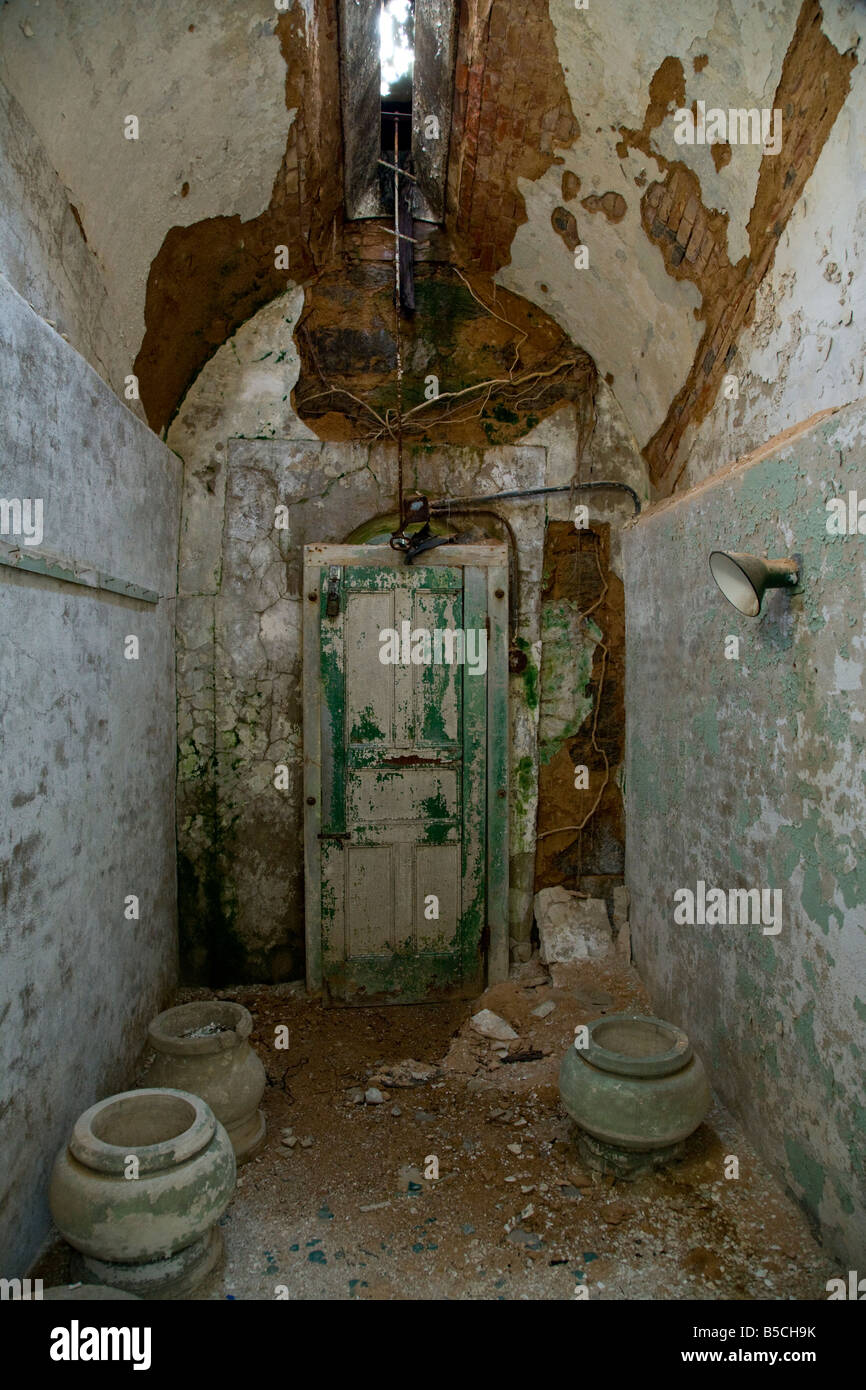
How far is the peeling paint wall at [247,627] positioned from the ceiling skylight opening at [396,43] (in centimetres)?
114

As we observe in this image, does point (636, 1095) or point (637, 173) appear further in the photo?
point (637, 173)

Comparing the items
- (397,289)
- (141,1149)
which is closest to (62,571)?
(141,1149)

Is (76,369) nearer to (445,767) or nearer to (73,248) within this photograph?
(73,248)

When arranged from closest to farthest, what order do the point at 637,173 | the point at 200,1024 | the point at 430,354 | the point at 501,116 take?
the point at 200,1024, the point at 637,173, the point at 501,116, the point at 430,354

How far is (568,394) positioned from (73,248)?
2618 millimetres

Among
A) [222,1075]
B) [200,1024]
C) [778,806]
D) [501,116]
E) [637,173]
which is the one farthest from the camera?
[501,116]

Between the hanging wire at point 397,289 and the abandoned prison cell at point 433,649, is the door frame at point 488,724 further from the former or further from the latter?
the hanging wire at point 397,289

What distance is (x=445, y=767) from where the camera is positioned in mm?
4465

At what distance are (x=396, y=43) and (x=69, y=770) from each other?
3.63 metres

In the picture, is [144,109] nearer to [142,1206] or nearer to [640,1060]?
[142,1206]

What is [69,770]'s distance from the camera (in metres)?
2.84

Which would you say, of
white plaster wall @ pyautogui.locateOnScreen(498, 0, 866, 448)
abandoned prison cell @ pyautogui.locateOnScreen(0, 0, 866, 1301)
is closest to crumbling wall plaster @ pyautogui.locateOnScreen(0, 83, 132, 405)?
abandoned prison cell @ pyautogui.locateOnScreen(0, 0, 866, 1301)

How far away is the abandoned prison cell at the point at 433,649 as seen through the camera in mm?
2520

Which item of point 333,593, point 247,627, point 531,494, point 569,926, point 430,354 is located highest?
point 430,354
